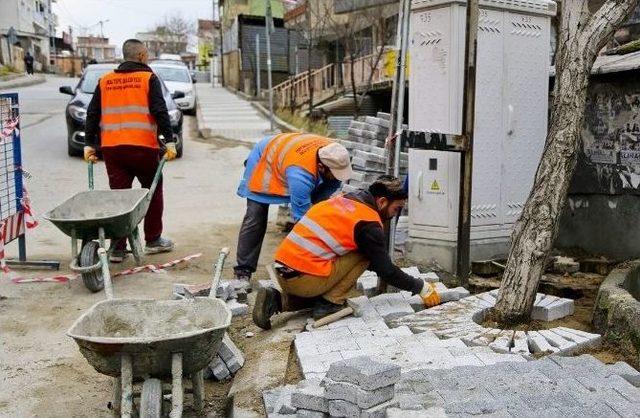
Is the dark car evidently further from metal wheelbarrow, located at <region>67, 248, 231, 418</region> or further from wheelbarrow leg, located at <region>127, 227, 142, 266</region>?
metal wheelbarrow, located at <region>67, 248, 231, 418</region>

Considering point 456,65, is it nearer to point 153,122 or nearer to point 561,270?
point 561,270

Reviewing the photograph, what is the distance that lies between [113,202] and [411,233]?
2.78 meters

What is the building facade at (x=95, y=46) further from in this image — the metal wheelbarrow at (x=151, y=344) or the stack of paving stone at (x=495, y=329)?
the metal wheelbarrow at (x=151, y=344)

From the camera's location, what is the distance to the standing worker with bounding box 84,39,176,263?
22.5 ft

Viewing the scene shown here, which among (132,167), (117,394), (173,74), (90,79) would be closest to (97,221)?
(132,167)

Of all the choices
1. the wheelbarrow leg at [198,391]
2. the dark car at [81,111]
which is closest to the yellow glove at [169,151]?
the wheelbarrow leg at [198,391]

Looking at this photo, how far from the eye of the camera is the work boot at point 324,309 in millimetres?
4973

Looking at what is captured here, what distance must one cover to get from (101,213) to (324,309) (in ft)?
8.95

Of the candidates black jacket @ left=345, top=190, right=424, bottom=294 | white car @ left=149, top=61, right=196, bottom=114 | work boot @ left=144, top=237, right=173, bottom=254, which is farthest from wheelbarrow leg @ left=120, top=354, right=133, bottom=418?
white car @ left=149, top=61, right=196, bottom=114

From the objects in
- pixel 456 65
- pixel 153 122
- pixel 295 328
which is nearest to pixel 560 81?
pixel 456 65

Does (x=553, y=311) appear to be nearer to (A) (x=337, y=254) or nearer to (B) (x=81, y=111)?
(A) (x=337, y=254)

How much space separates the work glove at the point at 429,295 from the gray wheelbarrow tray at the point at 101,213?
104 inches

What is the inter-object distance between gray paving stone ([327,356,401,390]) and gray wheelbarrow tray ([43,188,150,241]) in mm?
3320

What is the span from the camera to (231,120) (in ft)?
63.2
